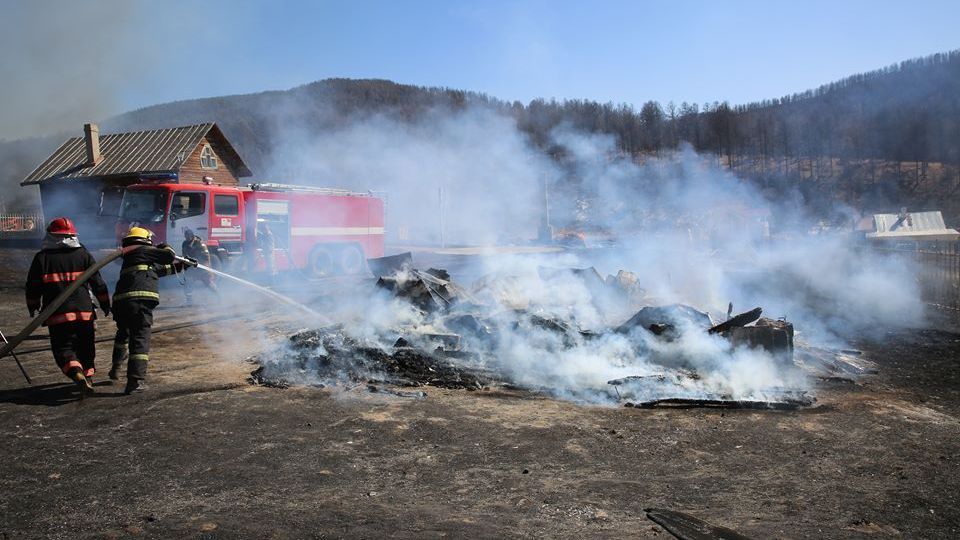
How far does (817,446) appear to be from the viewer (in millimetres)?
4816

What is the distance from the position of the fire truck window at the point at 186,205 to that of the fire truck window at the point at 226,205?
0.99 feet

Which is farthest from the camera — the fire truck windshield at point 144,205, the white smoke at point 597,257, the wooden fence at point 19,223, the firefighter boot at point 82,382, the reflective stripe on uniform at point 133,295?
the wooden fence at point 19,223

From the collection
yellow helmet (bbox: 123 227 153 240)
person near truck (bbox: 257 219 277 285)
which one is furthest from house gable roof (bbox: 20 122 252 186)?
yellow helmet (bbox: 123 227 153 240)

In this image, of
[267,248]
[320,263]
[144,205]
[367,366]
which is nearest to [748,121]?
[320,263]

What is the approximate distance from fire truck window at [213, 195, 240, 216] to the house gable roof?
51.3 ft

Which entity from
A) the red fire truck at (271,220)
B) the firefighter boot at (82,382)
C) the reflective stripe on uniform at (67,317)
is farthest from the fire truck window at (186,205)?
the firefighter boot at (82,382)

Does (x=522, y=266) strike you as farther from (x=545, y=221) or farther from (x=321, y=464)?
(x=545, y=221)

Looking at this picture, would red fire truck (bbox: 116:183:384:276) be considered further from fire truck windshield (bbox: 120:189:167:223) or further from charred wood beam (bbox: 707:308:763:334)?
charred wood beam (bbox: 707:308:763:334)

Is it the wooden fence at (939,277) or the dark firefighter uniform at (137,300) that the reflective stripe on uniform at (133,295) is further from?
the wooden fence at (939,277)

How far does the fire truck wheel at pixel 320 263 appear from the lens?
16.4 meters

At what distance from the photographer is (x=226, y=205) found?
14156mm

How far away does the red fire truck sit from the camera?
526 inches

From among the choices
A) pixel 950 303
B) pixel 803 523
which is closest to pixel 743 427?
pixel 803 523

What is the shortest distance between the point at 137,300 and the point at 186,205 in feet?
27.5
